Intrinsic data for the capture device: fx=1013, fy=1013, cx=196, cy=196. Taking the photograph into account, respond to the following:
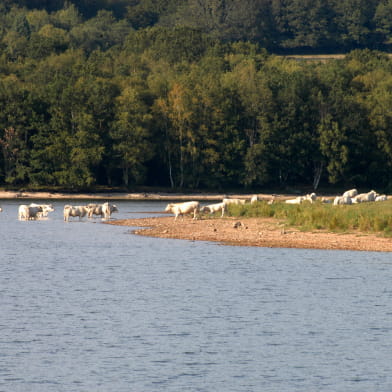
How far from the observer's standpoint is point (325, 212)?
161 ft

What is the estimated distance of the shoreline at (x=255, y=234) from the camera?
42656mm

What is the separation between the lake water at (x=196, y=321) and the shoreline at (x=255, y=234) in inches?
76.5

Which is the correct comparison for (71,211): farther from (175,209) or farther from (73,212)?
(175,209)

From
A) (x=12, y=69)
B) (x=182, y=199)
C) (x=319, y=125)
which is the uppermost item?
(x=12, y=69)

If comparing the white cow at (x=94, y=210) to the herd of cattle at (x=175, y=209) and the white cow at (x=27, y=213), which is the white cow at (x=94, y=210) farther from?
the white cow at (x=27, y=213)

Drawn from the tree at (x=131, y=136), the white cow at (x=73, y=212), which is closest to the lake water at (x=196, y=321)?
the white cow at (x=73, y=212)

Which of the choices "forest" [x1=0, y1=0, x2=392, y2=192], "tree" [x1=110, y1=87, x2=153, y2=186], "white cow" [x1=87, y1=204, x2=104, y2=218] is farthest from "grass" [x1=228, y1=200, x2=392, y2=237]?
"forest" [x1=0, y1=0, x2=392, y2=192]

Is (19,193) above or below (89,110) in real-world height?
below

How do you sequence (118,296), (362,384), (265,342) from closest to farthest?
(362,384)
(265,342)
(118,296)

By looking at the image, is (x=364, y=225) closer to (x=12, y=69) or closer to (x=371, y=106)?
(x=371, y=106)

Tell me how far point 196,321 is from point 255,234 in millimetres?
22120

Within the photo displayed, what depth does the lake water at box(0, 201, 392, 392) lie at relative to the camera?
19922 millimetres

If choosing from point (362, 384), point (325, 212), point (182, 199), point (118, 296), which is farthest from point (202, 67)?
point (362, 384)

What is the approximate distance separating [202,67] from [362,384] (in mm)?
105591
